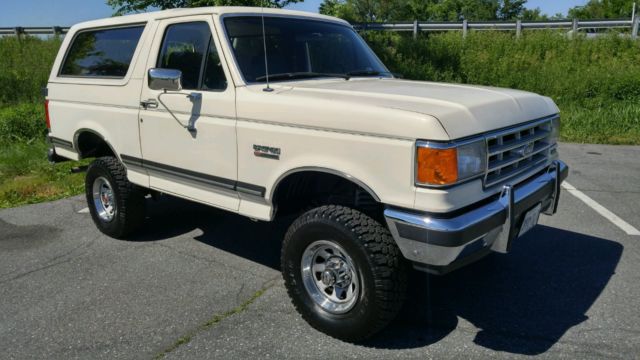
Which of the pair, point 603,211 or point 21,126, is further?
point 21,126

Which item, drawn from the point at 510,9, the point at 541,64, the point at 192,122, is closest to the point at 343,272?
the point at 192,122

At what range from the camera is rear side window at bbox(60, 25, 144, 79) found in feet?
15.4

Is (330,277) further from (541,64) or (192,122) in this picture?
(541,64)

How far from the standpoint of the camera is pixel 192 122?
3.96 meters

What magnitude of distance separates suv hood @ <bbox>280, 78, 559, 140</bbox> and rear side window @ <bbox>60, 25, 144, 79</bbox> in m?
1.83

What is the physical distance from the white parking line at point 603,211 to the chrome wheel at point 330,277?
134 inches

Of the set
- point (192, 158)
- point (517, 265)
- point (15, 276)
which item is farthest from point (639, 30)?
point (15, 276)

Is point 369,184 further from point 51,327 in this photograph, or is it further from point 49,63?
point 49,63

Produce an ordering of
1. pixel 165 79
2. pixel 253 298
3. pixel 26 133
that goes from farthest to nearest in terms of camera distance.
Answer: pixel 26 133, pixel 253 298, pixel 165 79

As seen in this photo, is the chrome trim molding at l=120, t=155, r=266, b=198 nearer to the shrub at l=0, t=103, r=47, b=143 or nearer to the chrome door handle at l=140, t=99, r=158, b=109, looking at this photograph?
the chrome door handle at l=140, t=99, r=158, b=109

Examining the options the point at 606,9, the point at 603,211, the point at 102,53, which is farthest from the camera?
the point at 606,9

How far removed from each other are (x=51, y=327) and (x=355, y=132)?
2431 millimetres

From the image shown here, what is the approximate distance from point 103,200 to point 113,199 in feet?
1.16

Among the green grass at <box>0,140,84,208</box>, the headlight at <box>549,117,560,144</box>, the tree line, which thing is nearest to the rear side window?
the green grass at <box>0,140,84,208</box>
